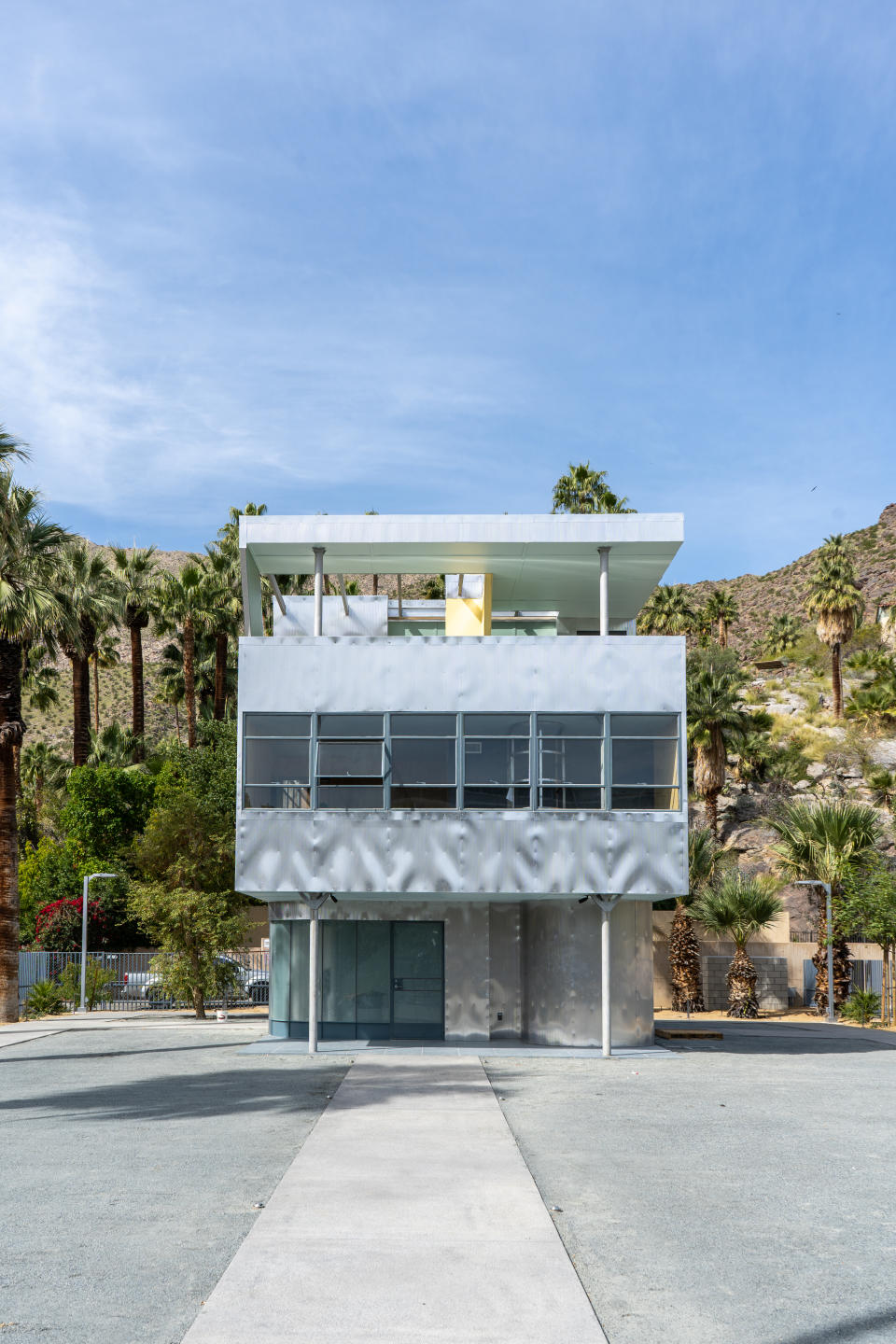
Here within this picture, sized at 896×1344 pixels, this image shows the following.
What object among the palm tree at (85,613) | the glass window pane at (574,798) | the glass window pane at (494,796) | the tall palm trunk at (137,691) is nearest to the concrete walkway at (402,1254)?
the glass window pane at (494,796)

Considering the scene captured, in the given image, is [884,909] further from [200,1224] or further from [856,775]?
[856,775]

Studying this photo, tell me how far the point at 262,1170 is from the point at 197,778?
112ft

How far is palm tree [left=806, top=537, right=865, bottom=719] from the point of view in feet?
238

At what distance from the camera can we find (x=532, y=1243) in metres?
9.26

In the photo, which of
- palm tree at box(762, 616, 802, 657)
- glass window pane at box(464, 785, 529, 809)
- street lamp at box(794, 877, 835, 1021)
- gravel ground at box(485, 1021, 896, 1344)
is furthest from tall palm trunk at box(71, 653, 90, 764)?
palm tree at box(762, 616, 802, 657)

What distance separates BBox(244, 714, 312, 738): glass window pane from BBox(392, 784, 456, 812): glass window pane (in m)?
2.07

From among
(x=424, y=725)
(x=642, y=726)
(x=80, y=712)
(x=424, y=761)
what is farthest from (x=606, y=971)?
(x=80, y=712)

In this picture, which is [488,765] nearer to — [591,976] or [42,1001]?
[591,976]

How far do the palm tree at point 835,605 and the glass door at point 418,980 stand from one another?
170 ft

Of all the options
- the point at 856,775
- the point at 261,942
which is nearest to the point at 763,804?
the point at 856,775

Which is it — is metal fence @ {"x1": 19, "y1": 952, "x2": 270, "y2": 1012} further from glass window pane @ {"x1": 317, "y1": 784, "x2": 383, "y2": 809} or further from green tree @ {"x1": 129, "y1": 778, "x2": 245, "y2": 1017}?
glass window pane @ {"x1": 317, "y1": 784, "x2": 383, "y2": 809}

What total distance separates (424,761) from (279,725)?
2.84m

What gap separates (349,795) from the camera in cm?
2306

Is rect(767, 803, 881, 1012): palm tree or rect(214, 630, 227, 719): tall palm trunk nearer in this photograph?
rect(767, 803, 881, 1012): palm tree
